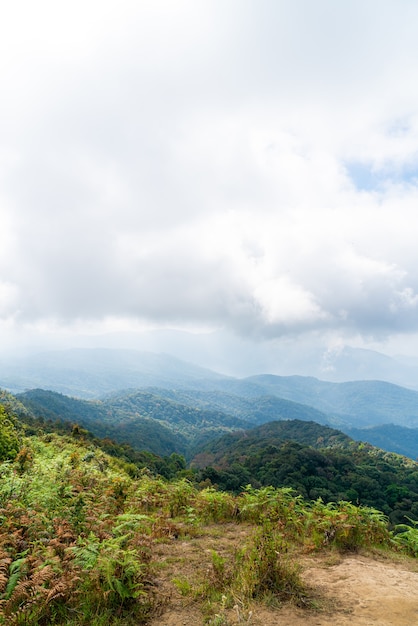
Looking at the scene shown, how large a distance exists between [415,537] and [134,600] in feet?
20.1

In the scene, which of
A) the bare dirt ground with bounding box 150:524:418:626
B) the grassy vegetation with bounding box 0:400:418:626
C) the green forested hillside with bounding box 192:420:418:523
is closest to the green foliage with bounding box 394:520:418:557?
the grassy vegetation with bounding box 0:400:418:626

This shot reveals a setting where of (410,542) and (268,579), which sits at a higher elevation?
(268,579)

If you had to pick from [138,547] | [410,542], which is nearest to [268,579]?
[138,547]

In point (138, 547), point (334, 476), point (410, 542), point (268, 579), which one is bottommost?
point (334, 476)

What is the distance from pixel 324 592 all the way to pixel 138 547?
296 centimetres

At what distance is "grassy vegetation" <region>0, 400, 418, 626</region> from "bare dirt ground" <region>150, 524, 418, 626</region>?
0.09 m

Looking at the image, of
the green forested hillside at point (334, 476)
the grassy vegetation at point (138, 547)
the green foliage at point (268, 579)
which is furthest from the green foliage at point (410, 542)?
the green forested hillside at point (334, 476)

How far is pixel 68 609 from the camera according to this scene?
3941 millimetres

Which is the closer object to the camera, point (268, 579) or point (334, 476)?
point (268, 579)

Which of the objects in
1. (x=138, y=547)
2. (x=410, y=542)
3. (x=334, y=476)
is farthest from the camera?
(x=334, y=476)

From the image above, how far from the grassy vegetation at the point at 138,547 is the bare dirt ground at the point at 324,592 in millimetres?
85

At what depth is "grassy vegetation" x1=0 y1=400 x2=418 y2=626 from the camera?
13.2ft

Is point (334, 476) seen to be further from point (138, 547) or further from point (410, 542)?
point (138, 547)

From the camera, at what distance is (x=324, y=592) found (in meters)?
4.62
